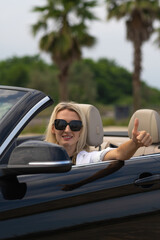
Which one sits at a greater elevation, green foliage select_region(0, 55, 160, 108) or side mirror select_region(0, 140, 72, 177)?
side mirror select_region(0, 140, 72, 177)

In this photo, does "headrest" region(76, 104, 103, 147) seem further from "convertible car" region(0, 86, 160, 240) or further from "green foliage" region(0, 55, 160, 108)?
"green foliage" region(0, 55, 160, 108)

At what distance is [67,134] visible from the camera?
2939mm

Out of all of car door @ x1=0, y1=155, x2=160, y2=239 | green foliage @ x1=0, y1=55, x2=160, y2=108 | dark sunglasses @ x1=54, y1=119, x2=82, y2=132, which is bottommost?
green foliage @ x1=0, y1=55, x2=160, y2=108

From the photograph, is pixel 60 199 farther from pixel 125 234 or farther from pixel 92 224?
pixel 125 234

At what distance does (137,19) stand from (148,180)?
24.7 meters

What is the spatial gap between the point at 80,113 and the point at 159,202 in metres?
0.84

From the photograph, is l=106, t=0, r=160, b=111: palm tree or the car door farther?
l=106, t=0, r=160, b=111: palm tree

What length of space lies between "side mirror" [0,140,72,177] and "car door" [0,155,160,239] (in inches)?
6.1

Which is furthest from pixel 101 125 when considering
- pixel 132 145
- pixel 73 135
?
pixel 132 145

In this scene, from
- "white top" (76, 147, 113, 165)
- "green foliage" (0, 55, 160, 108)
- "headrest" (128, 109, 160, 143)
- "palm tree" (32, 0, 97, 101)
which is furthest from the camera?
"green foliage" (0, 55, 160, 108)

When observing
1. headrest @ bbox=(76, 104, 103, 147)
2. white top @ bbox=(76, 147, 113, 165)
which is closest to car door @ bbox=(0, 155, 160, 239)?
white top @ bbox=(76, 147, 113, 165)

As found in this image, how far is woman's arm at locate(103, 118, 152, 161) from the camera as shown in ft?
8.12

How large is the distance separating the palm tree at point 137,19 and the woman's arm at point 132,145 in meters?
23.1

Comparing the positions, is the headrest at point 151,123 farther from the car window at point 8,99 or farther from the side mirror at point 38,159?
the side mirror at point 38,159
